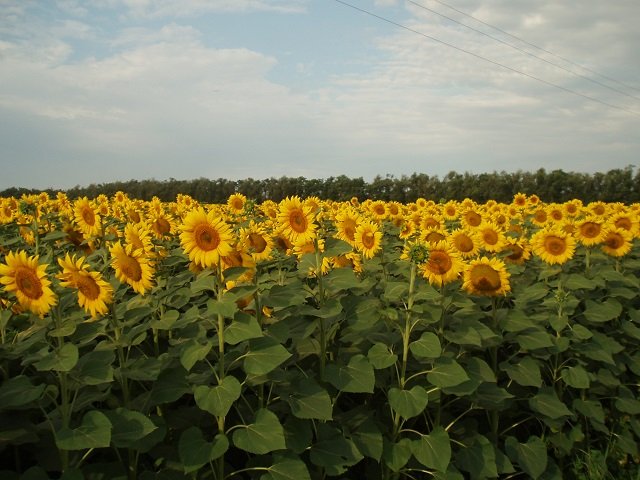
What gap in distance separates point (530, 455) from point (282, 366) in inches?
90.3

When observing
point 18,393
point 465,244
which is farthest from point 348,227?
point 18,393

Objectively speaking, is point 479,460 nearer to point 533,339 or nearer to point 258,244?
point 533,339

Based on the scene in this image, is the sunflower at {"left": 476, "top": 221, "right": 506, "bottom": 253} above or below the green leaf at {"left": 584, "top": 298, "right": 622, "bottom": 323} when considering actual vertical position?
above

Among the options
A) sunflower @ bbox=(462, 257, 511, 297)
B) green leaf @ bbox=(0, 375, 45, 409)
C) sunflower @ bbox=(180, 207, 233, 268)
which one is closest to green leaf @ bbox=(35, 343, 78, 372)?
green leaf @ bbox=(0, 375, 45, 409)

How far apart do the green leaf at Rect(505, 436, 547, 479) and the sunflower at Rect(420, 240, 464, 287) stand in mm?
1454

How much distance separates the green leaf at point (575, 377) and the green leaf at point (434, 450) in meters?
1.82

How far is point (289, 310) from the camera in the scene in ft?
12.5

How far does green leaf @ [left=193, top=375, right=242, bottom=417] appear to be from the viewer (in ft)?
9.52

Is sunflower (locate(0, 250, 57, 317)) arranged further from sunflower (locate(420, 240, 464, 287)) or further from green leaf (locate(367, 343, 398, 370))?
sunflower (locate(420, 240, 464, 287))

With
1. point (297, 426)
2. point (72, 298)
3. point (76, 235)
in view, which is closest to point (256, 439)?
point (297, 426)

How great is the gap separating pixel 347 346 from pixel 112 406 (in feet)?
5.71

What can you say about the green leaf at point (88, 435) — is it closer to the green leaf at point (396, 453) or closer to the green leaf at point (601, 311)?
the green leaf at point (396, 453)

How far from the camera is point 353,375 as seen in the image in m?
3.53

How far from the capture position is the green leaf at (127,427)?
286 cm
